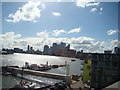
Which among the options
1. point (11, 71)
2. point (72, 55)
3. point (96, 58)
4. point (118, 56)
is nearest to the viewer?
point (118, 56)

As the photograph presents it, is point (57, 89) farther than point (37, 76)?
No

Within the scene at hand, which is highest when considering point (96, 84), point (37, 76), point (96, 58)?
point (96, 58)

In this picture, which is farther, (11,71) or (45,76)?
(11,71)

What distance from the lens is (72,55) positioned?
5940 inches

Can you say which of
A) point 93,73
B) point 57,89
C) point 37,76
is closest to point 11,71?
point 37,76

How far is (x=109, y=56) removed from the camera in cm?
1750

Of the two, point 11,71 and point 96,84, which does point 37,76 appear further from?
point 96,84

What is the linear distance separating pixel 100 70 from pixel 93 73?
3.14 ft

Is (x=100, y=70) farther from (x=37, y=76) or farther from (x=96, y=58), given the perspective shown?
(x=37, y=76)

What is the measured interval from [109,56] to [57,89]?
9479mm

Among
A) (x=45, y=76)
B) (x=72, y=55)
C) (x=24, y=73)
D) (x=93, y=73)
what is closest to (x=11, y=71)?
(x=24, y=73)

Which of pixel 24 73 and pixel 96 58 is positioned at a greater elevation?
pixel 96 58

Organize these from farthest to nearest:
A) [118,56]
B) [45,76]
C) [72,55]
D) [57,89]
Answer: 1. [72,55]
2. [45,76]
3. [57,89]
4. [118,56]

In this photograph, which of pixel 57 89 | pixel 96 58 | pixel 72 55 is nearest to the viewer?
pixel 96 58
